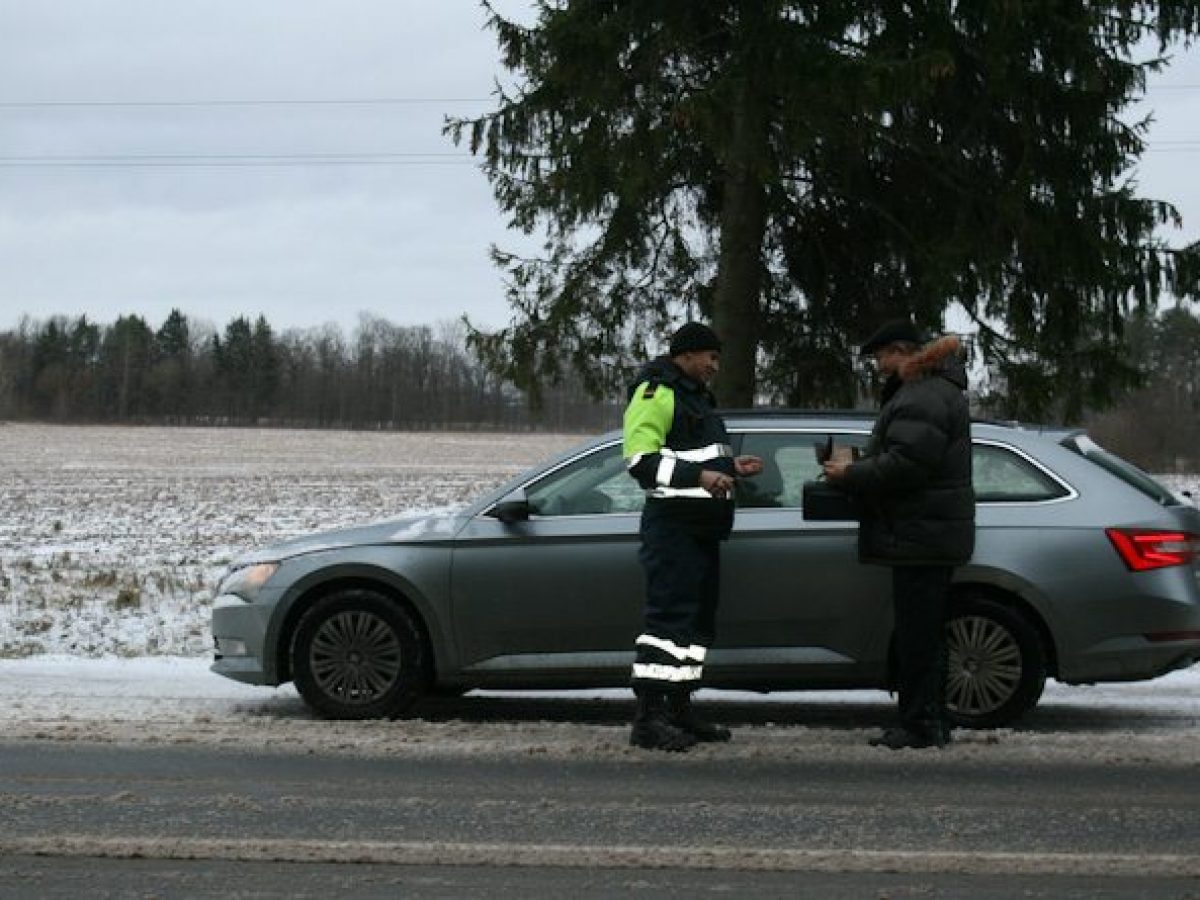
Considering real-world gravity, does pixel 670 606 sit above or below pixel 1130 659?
above

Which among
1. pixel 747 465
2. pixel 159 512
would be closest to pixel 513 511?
pixel 747 465

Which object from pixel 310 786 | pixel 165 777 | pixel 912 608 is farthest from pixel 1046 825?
Result: pixel 165 777

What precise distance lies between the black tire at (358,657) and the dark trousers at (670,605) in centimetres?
144

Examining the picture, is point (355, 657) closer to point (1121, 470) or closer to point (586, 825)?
point (586, 825)

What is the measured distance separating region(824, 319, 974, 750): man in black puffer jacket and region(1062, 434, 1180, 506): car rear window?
116 centimetres

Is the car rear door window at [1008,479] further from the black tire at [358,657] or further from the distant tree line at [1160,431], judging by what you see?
the distant tree line at [1160,431]

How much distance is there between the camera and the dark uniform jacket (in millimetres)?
7375

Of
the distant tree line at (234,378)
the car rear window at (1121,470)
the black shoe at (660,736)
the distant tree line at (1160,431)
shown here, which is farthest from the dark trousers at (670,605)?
the distant tree line at (234,378)

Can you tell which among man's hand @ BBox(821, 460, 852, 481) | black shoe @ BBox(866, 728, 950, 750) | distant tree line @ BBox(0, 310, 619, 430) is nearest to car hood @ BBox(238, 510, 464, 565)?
man's hand @ BBox(821, 460, 852, 481)

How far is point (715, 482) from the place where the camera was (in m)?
7.32

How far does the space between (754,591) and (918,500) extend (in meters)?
1.11

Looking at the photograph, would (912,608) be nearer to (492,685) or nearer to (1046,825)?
(1046,825)

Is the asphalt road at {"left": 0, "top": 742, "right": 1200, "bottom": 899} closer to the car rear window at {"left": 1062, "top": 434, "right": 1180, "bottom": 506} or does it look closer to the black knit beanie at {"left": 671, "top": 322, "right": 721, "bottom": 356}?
the car rear window at {"left": 1062, "top": 434, "right": 1180, "bottom": 506}

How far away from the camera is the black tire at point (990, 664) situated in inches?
315
